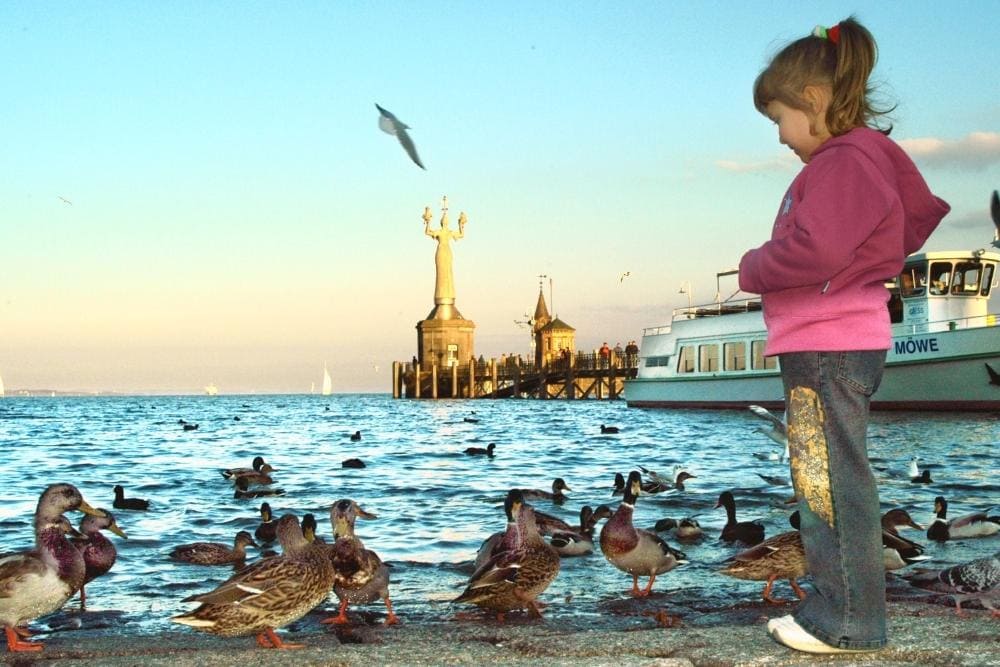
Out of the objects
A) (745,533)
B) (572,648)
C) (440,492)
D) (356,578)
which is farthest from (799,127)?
(440,492)

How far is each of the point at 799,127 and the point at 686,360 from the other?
148ft

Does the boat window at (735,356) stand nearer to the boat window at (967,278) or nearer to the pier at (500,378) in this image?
the boat window at (967,278)

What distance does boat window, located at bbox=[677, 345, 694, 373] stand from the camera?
156ft

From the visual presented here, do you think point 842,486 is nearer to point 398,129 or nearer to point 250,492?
point 398,129

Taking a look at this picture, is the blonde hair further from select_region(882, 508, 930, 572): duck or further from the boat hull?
the boat hull

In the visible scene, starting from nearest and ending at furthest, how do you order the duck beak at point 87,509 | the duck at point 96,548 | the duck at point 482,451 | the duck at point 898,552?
the duck beak at point 87,509 → the duck at point 898,552 → the duck at point 96,548 → the duck at point 482,451

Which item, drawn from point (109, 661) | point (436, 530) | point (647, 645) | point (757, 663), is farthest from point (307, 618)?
point (436, 530)

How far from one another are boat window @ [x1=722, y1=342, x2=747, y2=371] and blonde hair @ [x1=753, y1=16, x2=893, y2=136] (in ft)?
134

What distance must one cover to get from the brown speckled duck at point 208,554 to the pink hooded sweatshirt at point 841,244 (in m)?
6.76

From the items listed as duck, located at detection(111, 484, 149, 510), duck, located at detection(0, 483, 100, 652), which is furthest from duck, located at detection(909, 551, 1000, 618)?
duck, located at detection(111, 484, 149, 510)

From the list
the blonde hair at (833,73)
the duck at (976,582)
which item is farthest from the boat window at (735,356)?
the blonde hair at (833,73)

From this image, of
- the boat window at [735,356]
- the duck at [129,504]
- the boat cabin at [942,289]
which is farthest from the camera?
the boat window at [735,356]

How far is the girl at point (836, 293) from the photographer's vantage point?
3.47 meters

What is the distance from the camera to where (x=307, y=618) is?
6.47 m
